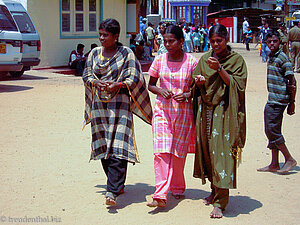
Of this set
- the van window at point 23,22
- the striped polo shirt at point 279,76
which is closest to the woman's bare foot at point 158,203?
the striped polo shirt at point 279,76

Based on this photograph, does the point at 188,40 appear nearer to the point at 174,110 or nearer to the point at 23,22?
the point at 23,22

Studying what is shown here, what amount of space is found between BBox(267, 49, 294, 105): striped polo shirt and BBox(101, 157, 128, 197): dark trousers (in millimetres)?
2156

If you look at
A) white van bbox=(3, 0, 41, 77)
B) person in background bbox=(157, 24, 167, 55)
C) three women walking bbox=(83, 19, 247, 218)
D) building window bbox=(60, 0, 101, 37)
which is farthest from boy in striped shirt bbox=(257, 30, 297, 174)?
building window bbox=(60, 0, 101, 37)

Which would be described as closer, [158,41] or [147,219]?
[147,219]

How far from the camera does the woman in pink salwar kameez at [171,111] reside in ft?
A: 14.9

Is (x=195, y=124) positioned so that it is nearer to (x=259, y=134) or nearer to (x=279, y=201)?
(x=279, y=201)

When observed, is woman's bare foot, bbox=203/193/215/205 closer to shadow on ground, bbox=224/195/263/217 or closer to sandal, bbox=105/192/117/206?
shadow on ground, bbox=224/195/263/217

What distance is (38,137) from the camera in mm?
7395

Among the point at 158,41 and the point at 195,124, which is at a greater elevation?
the point at 158,41

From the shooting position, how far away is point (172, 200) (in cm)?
486

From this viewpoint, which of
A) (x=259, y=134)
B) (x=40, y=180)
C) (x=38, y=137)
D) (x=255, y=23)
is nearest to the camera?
(x=40, y=180)

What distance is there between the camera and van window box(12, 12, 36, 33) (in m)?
13.8

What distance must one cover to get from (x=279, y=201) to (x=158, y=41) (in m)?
11.9

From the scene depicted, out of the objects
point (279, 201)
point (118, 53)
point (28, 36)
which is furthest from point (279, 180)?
point (28, 36)
